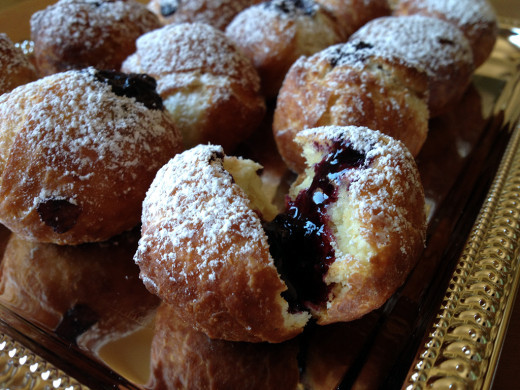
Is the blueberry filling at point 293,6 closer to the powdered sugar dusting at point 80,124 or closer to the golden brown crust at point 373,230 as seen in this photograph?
the powdered sugar dusting at point 80,124

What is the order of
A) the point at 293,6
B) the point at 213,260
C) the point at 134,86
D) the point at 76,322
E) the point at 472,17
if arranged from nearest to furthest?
the point at 213,260 → the point at 76,322 → the point at 134,86 → the point at 293,6 → the point at 472,17

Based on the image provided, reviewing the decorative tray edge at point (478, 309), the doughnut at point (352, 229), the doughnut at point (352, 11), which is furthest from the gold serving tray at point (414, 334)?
the doughnut at point (352, 11)

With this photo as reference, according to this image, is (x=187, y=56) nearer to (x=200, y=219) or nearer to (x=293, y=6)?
(x=293, y=6)

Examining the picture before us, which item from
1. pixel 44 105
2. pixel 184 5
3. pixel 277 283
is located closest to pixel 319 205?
pixel 277 283

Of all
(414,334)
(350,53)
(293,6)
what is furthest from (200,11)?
(414,334)

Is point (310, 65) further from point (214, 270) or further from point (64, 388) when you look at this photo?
point (64, 388)

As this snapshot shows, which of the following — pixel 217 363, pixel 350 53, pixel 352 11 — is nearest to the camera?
pixel 217 363
